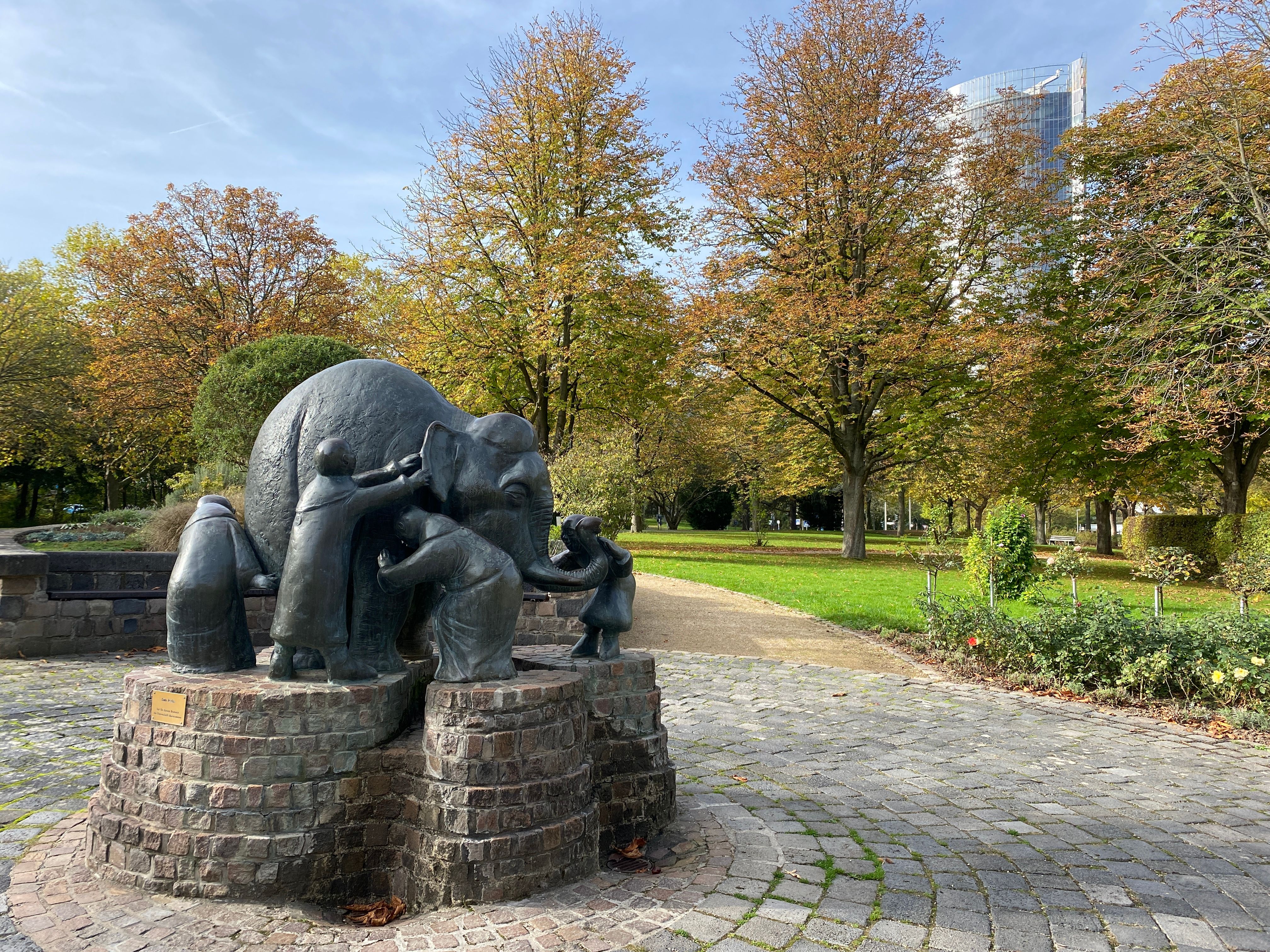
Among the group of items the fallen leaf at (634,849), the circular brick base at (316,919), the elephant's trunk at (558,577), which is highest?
the elephant's trunk at (558,577)

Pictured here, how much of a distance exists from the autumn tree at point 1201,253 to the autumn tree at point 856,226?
4996mm

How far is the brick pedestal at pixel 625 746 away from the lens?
13.3ft

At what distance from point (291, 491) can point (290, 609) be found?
62cm

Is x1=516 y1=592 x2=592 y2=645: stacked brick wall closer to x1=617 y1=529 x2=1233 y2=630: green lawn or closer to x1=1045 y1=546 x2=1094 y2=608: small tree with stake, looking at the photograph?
x1=617 y1=529 x2=1233 y2=630: green lawn

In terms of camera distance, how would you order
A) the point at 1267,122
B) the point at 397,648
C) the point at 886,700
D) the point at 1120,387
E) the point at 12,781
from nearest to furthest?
the point at 397,648 → the point at 12,781 → the point at 886,700 → the point at 1267,122 → the point at 1120,387

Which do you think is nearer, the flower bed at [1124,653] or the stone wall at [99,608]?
the flower bed at [1124,653]

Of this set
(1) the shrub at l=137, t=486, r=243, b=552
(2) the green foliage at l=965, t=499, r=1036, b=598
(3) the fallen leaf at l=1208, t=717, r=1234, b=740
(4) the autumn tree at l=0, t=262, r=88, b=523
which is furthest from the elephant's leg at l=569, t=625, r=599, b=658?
(4) the autumn tree at l=0, t=262, r=88, b=523

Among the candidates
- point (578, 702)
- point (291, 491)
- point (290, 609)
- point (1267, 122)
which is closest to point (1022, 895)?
point (578, 702)

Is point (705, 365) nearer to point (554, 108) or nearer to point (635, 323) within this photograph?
point (635, 323)

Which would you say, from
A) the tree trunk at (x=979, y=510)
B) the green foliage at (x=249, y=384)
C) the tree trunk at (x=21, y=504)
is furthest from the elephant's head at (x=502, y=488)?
the tree trunk at (x=21, y=504)

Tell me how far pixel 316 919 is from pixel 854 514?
21.4 metres

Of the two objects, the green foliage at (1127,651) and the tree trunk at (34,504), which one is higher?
the tree trunk at (34,504)

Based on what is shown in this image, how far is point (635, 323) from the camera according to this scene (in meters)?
21.8

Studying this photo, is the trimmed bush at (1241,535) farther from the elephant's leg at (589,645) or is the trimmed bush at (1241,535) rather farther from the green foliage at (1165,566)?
the elephant's leg at (589,645)
